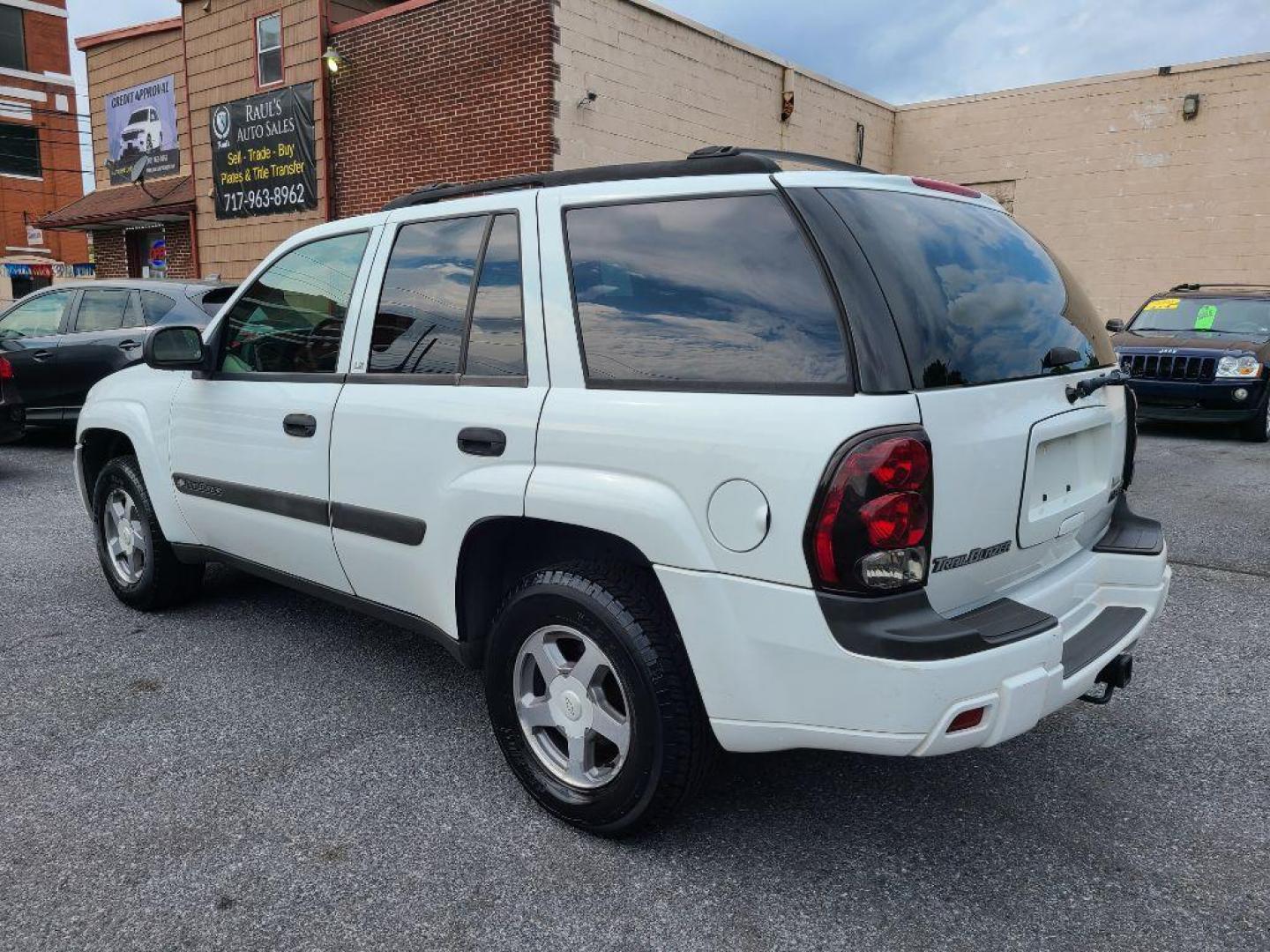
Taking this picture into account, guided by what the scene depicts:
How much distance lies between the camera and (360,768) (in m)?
2.97

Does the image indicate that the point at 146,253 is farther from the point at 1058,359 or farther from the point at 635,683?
the point at 1058,359

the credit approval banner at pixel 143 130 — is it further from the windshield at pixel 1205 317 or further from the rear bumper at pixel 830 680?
the rear bumper at pixel 830 680

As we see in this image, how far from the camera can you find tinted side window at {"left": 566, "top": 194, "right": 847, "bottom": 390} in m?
2.18

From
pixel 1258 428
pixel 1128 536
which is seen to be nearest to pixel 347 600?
pixel 1128 536

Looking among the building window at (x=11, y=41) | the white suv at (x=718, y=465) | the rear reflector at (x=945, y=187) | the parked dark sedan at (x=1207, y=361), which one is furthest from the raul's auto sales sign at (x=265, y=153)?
the building window at (x=11, y=41)

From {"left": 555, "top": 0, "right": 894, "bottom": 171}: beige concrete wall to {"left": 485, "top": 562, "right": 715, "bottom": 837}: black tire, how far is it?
10282 mm

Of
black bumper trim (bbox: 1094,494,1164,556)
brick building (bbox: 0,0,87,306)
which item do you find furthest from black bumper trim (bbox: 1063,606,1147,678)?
brick building (bbox: 0,0,87,306)

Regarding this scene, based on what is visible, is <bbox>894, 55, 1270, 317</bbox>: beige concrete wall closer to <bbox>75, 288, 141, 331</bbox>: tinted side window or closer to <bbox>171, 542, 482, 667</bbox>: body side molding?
<bbox>75, 288, 141, 331</bbox>: tinted side window

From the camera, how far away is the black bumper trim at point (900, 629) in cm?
202

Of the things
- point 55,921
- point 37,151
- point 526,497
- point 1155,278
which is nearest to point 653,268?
point 526,497

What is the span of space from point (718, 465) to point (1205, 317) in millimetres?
10657

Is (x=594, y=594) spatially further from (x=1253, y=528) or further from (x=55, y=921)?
(x=1253, y=528)

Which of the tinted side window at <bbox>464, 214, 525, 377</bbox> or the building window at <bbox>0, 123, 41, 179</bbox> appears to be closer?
the tinted side window at <bbox>464, 214, 525, 377</bbox>

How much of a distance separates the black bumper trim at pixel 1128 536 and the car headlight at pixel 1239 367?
788 centimetres
